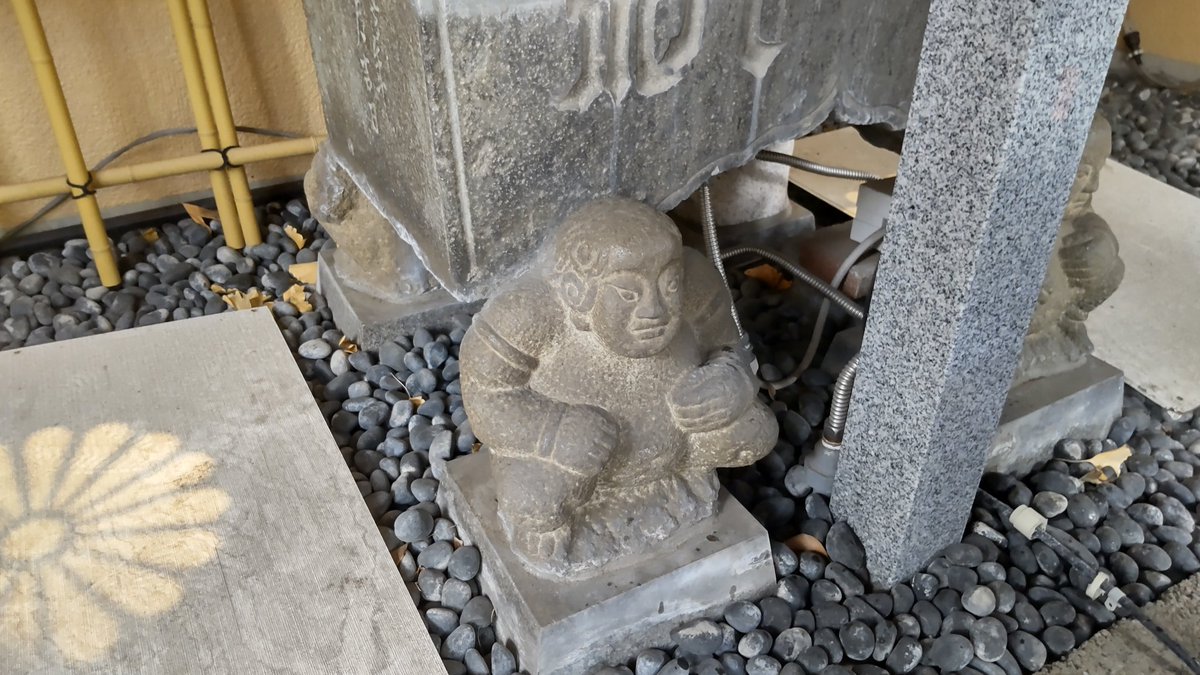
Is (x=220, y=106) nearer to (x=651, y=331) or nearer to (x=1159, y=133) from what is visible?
(x=651, y=331)

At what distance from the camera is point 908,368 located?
1528 mm

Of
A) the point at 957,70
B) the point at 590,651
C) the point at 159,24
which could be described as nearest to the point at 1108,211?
the point at 957,70

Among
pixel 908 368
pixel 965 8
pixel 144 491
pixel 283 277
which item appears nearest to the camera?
pixel 965 8

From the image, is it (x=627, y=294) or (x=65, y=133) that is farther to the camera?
(x=65, y=133)

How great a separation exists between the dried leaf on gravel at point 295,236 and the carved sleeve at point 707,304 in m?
1.60

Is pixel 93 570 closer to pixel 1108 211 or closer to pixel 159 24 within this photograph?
pixel 159 24

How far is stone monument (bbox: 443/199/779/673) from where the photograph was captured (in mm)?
1454

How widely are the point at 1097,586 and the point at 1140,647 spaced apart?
0.12m

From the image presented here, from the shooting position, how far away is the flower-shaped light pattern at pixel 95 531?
1.64 metres

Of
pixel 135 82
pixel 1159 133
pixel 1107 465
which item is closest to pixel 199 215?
pixel 135 82

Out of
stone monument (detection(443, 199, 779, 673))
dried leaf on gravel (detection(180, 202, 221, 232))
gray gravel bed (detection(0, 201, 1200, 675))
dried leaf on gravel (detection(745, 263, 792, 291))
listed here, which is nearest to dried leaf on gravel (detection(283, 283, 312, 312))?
gray gravel bed (detection(0, 201, 1200, 675))

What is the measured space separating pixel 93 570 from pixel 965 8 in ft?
5.74

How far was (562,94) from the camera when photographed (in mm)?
1549

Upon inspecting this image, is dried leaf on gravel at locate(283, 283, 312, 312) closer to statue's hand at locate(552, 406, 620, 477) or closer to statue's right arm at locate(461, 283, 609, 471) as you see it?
statue's right arm at locate(461, 283, 609, 471)
